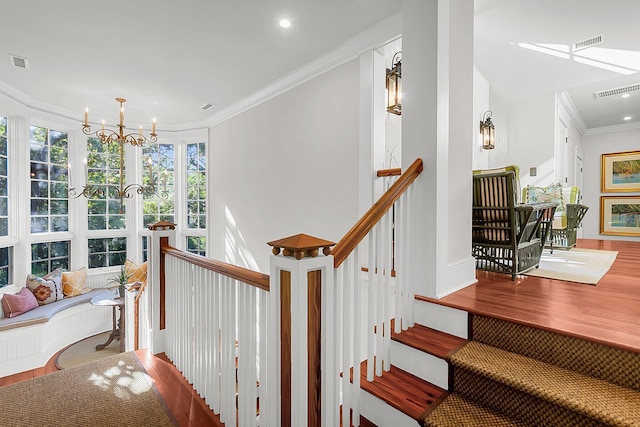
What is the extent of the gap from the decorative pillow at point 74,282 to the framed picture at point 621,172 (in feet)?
35.8

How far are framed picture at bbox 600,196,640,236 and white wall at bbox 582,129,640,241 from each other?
0.09 meters

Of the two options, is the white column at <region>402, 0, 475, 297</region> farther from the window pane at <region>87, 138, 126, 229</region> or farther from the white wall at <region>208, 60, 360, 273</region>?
the window pane at <region>87, 138, 126, 229</region>

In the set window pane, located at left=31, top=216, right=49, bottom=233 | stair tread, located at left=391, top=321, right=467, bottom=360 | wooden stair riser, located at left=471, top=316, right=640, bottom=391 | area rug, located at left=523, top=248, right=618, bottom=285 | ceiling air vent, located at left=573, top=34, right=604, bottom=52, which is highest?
ceiling air vent, located at left=573, top=34, right=604, bottom=52

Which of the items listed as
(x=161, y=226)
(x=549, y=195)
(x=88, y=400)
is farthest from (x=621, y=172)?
(x=88, y=400)

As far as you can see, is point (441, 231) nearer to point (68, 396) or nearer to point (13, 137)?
point (68, 396)

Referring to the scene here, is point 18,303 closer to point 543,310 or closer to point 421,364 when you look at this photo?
point 421,364

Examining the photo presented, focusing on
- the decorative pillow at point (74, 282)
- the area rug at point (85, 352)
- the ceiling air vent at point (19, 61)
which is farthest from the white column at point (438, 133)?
the decorative pillow at point (74, 282)

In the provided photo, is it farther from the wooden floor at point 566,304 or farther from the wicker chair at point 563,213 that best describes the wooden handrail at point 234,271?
the wicker chair at point 563,213

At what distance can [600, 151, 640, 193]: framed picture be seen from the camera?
6.63 meters

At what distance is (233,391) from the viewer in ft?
5.41

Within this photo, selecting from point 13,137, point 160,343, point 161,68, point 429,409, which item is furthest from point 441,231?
point 13,137

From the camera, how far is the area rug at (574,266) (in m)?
2.51

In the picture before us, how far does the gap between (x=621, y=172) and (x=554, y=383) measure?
8.09 metres

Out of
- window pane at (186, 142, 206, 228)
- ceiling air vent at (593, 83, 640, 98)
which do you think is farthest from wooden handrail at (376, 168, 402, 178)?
ceiling air vent at (593, 83, 640, 98)
